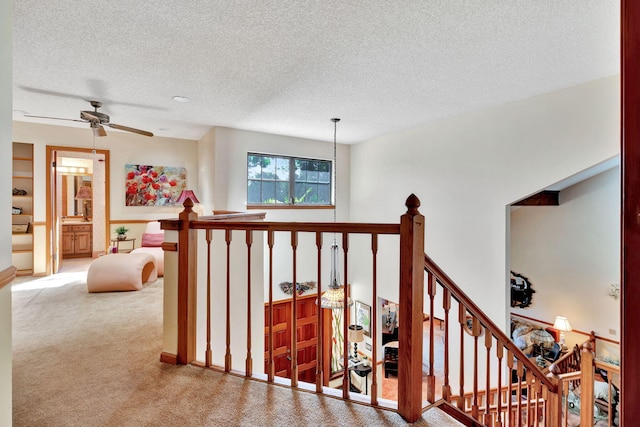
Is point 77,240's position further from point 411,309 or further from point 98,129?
point 411,309

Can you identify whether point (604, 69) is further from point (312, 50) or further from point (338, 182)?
point (338, 182)

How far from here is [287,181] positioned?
18.1 ft

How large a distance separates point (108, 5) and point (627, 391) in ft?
8.89

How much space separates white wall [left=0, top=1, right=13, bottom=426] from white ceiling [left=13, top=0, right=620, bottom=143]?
87 centimetres

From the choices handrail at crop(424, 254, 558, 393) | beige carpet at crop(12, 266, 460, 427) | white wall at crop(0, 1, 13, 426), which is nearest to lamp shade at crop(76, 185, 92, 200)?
beige carpet at crop(12, 266, 460, 427)

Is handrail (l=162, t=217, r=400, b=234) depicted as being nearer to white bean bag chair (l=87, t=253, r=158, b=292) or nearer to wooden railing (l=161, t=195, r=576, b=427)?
wooden railing (l=161, t=195, r=576, b=427)

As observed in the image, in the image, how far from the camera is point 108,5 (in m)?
1.81

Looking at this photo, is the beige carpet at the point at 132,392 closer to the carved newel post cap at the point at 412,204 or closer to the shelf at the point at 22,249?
the carved newel post cap at the point at 412,204

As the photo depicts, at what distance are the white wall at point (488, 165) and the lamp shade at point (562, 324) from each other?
291 centimetres

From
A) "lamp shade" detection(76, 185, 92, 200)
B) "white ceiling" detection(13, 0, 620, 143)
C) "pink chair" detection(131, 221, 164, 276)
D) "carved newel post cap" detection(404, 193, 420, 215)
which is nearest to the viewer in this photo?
"carved newel post cap" detection(404, 193, 420, 215)

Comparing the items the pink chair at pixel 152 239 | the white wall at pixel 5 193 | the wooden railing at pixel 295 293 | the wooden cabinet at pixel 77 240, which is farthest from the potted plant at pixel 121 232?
the white wall at pixel 5 193

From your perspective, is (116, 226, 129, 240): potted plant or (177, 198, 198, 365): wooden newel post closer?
(177, 198, 198, 365): wooden newel post

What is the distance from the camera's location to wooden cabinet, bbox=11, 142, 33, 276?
4.60 metres

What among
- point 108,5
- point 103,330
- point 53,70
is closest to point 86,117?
point 53,70
